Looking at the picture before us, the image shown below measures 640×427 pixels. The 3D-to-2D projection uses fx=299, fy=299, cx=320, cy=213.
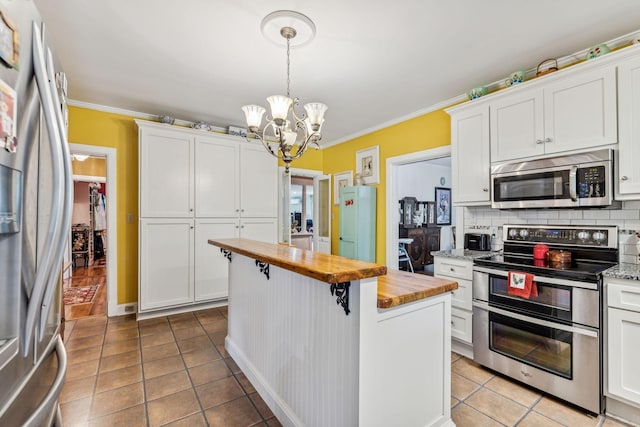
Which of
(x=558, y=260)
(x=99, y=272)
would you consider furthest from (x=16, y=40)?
(x=99, y=272)

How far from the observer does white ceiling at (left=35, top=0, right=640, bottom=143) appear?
1931mm

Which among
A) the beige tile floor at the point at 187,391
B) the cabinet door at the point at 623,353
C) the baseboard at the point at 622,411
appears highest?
the cabinet door at the point at 623,353

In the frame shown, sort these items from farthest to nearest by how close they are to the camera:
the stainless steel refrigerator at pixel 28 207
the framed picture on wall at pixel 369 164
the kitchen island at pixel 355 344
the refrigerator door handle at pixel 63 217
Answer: the framed picture on wall at pixel 369 164, the kitchen island at pixel 355 344, the refrigerator door handle at pixel 63 217, the stainless steel refrigerator at pixel 28 207

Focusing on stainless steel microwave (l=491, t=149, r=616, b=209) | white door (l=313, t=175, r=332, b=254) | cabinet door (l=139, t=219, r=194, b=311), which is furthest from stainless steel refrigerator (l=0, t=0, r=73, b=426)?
white door (l=313, t=175, r=332, b=254)

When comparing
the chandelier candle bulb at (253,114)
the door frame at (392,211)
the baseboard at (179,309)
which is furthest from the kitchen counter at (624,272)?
the baseboard at (179,309)

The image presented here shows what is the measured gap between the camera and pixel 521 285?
2.19 meters

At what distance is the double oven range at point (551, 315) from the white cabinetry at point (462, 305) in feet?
0.24

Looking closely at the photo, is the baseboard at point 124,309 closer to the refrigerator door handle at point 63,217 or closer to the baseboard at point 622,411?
the refrigerator door handle at point 63,217

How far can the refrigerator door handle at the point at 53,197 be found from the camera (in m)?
0.67

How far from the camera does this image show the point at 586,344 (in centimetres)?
192

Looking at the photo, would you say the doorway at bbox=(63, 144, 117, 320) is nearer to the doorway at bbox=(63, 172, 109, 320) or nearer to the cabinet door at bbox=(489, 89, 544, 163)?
the doorway at bbox=(63, 172, 109, 320)

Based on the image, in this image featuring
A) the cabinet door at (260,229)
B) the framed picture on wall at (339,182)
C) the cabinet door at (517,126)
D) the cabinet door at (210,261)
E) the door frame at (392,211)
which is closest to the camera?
the cabinet door at (517,126)

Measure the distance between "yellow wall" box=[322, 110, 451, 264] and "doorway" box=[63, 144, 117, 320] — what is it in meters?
3.20

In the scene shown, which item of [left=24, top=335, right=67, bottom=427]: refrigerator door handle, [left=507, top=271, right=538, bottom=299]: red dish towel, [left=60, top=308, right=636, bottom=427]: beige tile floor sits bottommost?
[left=60, top=308, right=636, bottom=427]: beige tile floor
